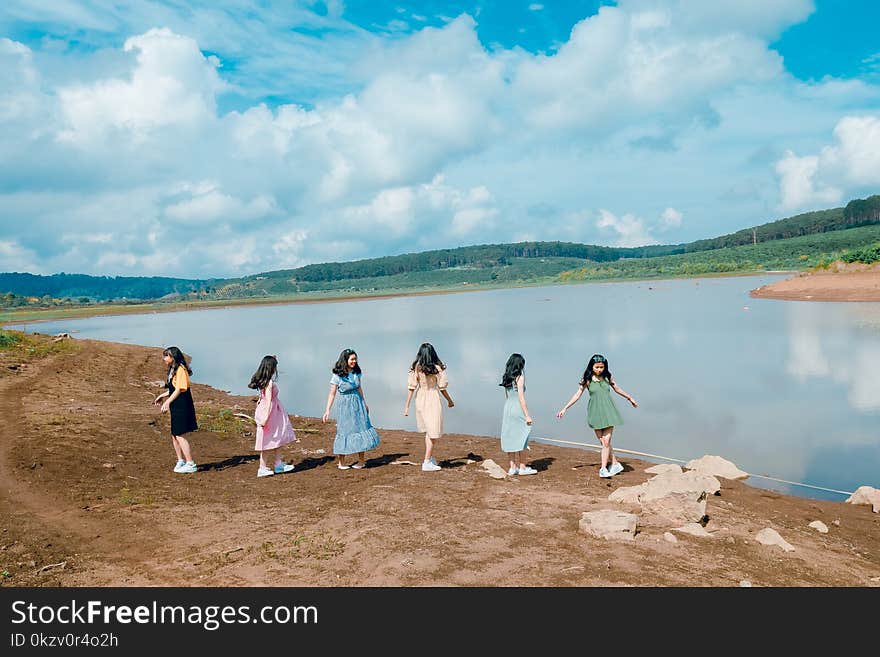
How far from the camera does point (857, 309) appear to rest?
42.9 meters

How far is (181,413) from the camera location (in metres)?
10.7

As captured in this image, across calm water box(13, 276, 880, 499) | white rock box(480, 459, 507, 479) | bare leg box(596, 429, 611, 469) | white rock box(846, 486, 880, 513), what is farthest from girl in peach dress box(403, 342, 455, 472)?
white rock box(846, 486, 880, 513)

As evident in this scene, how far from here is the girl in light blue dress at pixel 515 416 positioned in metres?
10.6

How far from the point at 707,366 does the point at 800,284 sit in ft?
162

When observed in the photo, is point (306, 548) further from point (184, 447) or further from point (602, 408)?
point (602, 408)

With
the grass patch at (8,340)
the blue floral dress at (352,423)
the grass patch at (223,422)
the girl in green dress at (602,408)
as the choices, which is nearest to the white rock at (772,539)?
the girl in green dress at (602,408)

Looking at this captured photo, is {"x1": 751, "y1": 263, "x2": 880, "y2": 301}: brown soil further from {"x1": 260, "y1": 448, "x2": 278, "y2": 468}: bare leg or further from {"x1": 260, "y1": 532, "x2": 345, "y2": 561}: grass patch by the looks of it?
{"x1": 260, "y1": 532, "x2": 345, "y2": 561}: grass patch

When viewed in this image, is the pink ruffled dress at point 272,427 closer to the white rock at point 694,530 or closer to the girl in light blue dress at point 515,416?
the girl in light blue dress at point 515,416

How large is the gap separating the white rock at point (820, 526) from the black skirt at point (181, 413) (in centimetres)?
973

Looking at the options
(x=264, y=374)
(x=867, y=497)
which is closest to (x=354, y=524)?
(x=264, y=374)

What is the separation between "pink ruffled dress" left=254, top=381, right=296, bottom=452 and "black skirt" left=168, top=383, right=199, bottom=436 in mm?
1202

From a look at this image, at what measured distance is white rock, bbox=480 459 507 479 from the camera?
10367 millimetres

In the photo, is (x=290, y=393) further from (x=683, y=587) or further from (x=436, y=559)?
(x=683, y=587)
